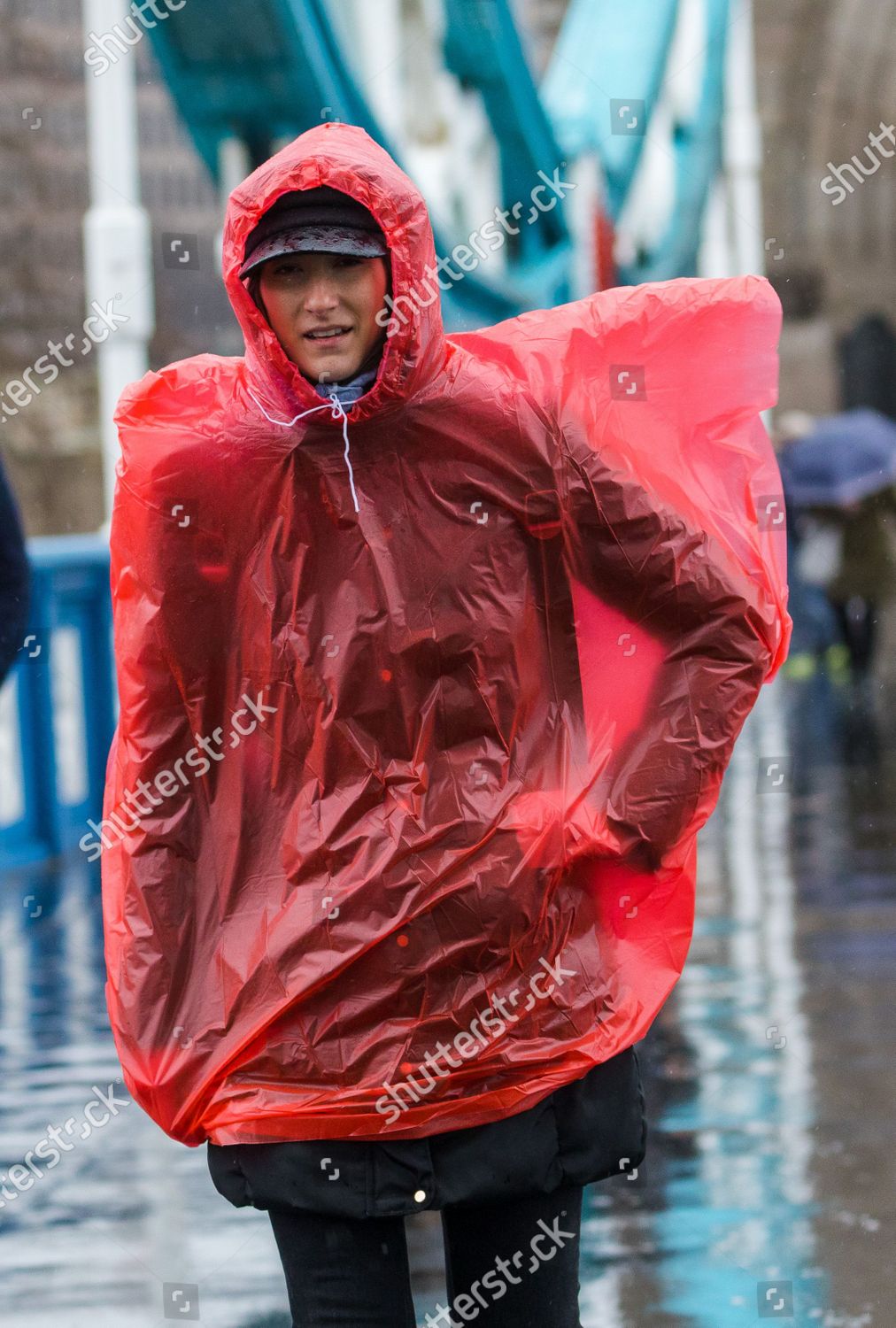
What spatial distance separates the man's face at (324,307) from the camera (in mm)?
2018

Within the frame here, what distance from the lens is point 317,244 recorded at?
1.99 meters

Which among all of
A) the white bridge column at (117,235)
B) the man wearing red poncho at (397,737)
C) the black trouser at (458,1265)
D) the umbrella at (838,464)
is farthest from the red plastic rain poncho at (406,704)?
the umbrella at (838,464)

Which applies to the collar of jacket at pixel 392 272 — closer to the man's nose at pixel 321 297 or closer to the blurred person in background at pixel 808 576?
the man's nose at pixel 321 297

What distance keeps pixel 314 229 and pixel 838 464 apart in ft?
32.3

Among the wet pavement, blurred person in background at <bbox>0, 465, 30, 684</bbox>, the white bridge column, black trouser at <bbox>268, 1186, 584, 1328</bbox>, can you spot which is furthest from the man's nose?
the white bridge column

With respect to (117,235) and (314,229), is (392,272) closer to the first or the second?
(314,229)

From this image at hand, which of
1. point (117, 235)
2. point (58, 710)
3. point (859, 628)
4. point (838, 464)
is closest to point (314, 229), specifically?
point (58, 710)

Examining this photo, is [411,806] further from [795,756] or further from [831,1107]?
[795,756]

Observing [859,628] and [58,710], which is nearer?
[58,710]

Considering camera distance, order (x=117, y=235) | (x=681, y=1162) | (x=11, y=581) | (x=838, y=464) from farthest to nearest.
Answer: (x=838, y=464)
(x=117, y=235)
(x=681, y=1162)
(x=11, y=581)

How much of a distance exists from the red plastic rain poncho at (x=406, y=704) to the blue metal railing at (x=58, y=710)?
4.92 m

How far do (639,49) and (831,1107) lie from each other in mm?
13190

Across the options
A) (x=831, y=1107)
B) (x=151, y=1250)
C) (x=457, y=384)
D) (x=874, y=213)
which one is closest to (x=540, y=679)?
(x=457, y=384)

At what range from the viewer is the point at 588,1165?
2070 mm
